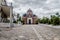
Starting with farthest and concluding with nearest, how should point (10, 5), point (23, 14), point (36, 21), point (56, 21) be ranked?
point (23, 14) → point (36, 21) → point (56, 21) → point (10, 5)

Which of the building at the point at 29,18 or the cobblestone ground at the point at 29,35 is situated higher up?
the cobblestone ground at the point at 29,35

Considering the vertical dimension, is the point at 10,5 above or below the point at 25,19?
above

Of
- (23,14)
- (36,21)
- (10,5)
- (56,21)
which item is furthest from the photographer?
(23,14)

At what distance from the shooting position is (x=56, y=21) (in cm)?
3741

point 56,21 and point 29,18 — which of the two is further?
point 29,18

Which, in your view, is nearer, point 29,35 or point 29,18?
point 29,35

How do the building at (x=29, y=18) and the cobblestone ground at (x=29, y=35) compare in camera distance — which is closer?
the cobblestone ground at (x=29, y=35)

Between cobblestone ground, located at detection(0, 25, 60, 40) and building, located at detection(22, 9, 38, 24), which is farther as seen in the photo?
building, located at detection(22, 9, 38, 24)

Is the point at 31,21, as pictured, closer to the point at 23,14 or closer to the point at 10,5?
the point at 23,14

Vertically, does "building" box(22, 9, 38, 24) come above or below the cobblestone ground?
below

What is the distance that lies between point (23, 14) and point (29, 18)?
6.81 m

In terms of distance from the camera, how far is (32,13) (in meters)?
95.4

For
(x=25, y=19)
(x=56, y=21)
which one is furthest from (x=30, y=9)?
(x=56, y=21)

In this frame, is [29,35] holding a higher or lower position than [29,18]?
higher
